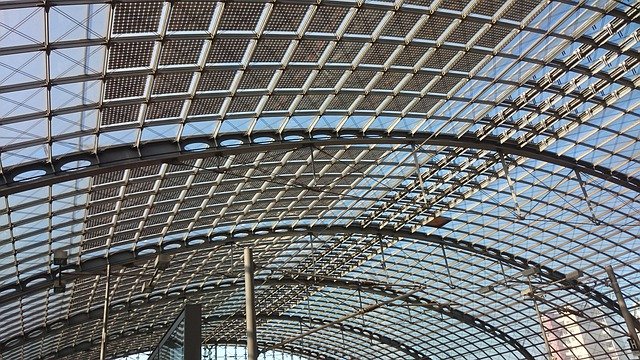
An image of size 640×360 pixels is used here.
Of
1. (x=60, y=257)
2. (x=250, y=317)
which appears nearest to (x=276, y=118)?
(x=60, y=257)

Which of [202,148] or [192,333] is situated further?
[202,148]

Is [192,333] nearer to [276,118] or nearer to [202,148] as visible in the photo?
[202,148]

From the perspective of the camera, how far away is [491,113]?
37375mm

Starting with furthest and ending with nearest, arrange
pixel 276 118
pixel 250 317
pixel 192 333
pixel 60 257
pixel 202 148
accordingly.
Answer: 1. pixel 276 118
2. pixel 202 148
3. pixel 60 257
4. pixel 192 333
5. pixel 250 317

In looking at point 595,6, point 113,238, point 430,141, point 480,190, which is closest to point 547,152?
point 480,190

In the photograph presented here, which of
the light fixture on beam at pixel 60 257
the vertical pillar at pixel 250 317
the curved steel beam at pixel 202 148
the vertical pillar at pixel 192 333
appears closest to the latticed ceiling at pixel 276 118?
the curved steel beam at pixel 202 148

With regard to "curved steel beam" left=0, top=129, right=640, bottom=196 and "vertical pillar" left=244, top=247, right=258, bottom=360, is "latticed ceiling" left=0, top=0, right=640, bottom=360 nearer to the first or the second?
"curved steel beam" left=0, top=129, right=640, bottom=196

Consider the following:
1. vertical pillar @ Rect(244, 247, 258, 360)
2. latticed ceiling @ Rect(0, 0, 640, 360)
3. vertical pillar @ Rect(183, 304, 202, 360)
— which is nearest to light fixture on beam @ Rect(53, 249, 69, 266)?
latticed ceiling @ Rect(0, 0, 640, 360)

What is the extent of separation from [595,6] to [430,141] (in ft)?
40.8

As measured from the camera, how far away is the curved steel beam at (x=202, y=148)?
2771 centimetres

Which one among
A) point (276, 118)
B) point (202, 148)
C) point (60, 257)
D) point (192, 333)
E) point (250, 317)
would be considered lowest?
point (250, 317)

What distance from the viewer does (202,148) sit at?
3127 centimetres

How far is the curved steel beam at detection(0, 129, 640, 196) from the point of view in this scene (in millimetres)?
27709

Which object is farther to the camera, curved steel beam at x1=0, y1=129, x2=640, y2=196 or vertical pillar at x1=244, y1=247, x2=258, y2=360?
curved steel beam at x1=0, y1=129, x2=640, y2=196
